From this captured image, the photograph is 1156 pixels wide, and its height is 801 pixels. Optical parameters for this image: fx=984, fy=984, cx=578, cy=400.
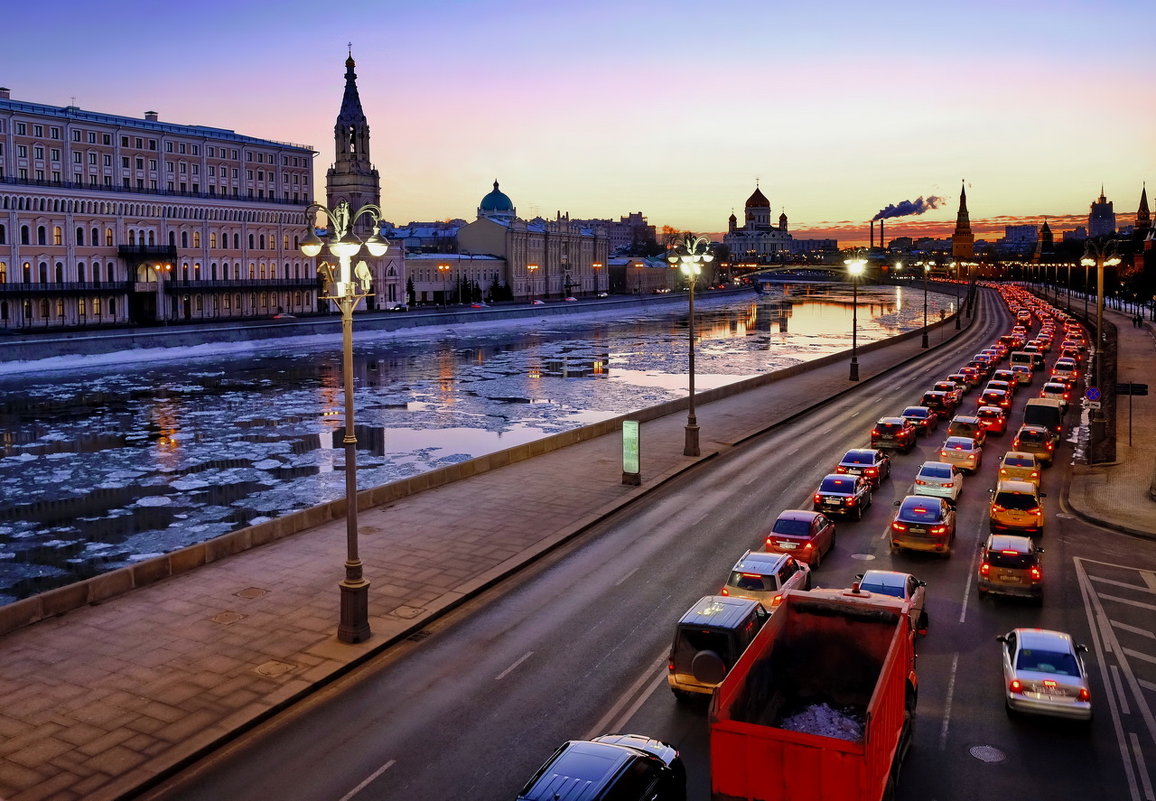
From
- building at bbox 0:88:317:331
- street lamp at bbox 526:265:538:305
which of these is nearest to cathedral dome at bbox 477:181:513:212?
street lamp at bbox 526:265:538:305

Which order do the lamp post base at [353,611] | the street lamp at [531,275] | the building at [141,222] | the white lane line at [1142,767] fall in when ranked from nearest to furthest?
the white lane line at [1142,767]
the lamp post base at [353,611]
the building at [141,222]
the street lamp at [531,275]

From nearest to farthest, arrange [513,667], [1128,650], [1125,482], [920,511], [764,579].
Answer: [513,667] → [1128,650] → [764,579] → [920,511] → [1125,482]

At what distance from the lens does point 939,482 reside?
1024 inches

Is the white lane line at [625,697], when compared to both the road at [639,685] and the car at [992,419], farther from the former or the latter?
the car at [992,419]

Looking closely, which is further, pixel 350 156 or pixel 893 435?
pixel 350 156

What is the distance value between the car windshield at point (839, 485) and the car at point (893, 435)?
9863mm

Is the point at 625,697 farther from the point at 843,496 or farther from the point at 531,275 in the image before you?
the point at 531,275

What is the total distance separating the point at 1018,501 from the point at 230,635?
1775 cm

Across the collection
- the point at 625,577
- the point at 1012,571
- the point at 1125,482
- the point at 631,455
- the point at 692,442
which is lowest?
the point at 625,577

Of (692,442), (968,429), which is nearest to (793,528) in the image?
(692,442)

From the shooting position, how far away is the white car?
83.8 feet

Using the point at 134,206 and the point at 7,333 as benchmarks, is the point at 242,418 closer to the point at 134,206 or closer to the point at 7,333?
the point at 7,333

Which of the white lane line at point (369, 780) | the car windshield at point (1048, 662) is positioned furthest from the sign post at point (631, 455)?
the white lane line at point (369, 780)

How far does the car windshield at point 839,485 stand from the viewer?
25.1 metres
